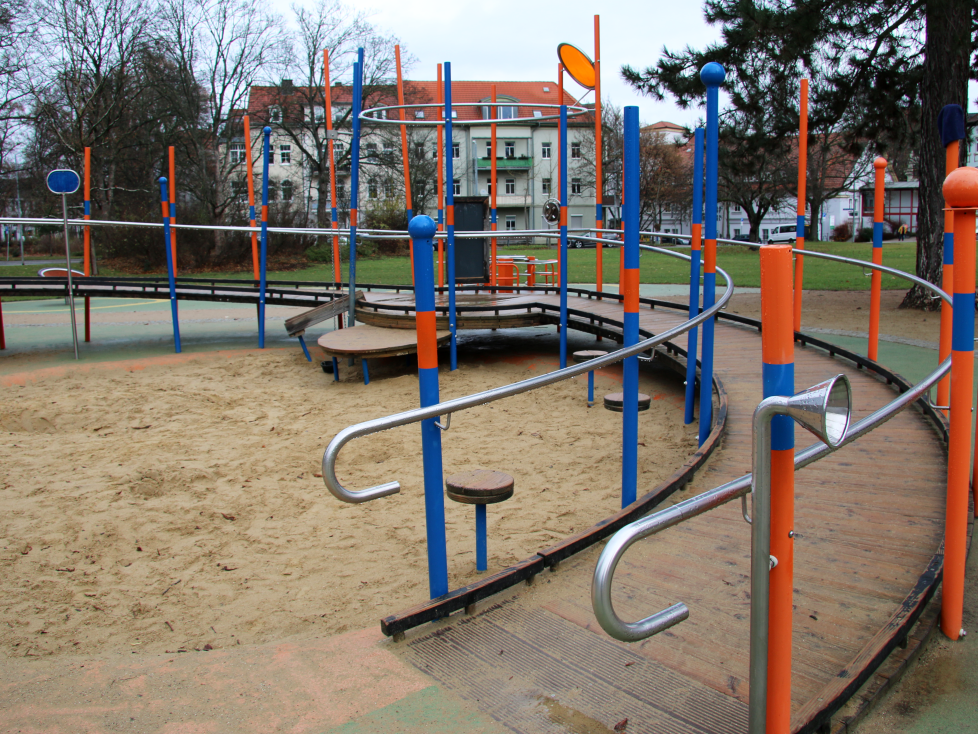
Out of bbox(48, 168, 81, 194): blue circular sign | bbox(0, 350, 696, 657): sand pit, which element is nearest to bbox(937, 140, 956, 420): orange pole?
bbox(0, 350, 696, 657): sand pit

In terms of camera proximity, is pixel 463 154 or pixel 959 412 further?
pixel 463 154

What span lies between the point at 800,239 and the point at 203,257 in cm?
2376

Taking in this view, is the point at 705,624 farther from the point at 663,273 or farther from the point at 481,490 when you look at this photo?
the point at 663,273

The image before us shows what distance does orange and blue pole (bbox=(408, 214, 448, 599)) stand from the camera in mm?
2576

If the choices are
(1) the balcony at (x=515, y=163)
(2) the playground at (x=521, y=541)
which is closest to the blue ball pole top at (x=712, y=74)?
(2) the playground at (x=521, y=541)

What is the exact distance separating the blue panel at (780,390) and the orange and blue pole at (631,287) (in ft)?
6.78

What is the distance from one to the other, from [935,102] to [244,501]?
10.9 m

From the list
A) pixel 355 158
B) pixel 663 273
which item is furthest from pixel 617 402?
pixel 663 273

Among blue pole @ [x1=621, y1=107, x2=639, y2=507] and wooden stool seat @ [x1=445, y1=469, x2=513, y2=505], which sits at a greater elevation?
blue pole @ [x1=621, y1=107, x2=639, y2=507]

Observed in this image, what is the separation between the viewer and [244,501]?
4.67 m

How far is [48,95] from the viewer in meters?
24.3

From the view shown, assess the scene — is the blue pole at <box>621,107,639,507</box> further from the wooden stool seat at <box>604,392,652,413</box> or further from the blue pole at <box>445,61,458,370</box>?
the blue pole at <box>445,61,458,370</box>

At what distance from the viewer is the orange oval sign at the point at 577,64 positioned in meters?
7.18

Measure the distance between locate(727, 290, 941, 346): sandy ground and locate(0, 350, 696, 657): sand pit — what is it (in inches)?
148
